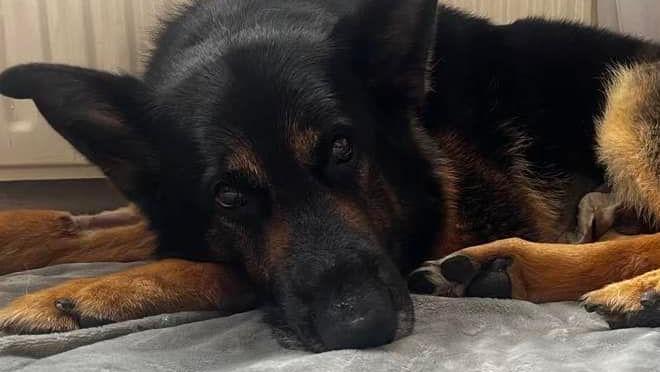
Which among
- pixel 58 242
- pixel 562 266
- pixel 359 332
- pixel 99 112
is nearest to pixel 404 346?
pixel 359 332

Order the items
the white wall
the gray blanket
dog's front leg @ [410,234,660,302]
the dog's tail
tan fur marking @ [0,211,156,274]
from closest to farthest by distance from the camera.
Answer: the gray blanket → dog's front leg @ [410,234,660,302] → the dog's tail → tan fur marking @ [0,211,156,274] → the white wall

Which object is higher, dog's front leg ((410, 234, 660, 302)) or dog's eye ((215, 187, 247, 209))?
dog's eye ((215, 187, 247, 209))

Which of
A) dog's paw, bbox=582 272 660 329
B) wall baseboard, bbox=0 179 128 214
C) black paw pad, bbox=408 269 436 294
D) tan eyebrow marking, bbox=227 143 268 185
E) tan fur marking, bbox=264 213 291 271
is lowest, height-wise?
wall baseboard, bbox=0 179 128 214

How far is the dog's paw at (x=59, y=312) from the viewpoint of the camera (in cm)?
131

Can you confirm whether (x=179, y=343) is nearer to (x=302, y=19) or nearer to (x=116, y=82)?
(x=116, y=82)

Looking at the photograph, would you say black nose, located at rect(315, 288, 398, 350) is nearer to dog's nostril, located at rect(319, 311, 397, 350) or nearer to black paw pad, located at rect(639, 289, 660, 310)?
dog's nostril, located at rect(319, 311, 397, 350)

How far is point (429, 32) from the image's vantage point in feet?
4.99

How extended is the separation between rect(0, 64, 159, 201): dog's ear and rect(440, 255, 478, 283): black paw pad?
589 millimetres

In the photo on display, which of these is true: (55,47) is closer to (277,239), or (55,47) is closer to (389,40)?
(389,40)

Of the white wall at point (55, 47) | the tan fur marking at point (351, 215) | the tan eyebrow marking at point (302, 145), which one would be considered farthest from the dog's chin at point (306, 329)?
the white wall at point (55, 47)

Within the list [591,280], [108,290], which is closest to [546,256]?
[591,280]

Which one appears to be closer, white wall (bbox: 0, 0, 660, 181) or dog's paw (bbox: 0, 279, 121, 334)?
dog's paw (bbox: 0, 279, 121, 334)

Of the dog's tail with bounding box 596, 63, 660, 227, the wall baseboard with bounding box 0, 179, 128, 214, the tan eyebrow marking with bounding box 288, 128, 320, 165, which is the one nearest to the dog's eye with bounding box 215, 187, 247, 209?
the tan eyebrow marking with bounding box 288, 128, 320, 165

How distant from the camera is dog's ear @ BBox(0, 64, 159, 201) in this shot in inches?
52.8
